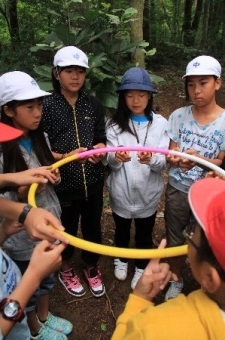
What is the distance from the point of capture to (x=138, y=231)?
330cm

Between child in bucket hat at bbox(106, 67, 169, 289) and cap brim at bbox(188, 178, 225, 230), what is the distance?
1387 millimetres

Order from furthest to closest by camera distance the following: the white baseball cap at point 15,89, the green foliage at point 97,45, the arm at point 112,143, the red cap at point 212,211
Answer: the green foliage at point 97,45
the arm at point 112,143
the white baseball cap at point 15,89
the red cap at point 212,211

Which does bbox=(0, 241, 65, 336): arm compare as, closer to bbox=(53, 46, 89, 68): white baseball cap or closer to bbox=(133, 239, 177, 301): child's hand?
bbox=(133, 239, 177, 301): child's hand

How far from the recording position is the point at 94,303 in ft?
10.4

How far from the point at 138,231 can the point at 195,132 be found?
1.17 metres

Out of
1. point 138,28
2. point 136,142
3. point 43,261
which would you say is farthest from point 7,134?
point 138,28

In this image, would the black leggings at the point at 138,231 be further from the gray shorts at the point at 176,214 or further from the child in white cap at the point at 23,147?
the child in white cap at the point at 23,147

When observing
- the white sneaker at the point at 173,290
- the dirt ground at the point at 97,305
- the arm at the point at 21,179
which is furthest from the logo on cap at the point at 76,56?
the white sneaker at the point at 173,290

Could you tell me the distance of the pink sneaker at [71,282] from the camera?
3.21 m

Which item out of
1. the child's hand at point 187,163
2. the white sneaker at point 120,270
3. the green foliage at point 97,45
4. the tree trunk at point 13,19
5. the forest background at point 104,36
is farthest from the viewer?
the tree trunk at point 13,19

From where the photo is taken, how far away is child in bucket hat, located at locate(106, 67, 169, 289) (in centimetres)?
279

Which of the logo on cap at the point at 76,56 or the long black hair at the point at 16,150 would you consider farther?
the logo on cap at the point at 76,56

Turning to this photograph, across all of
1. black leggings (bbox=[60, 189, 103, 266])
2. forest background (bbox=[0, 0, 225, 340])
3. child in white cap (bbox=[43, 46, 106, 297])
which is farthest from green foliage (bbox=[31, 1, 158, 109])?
black leggings (bbox=[60, 189, 103, 266])

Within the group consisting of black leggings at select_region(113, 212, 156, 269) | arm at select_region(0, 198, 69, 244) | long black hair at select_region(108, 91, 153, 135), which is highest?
long black hair at select_region(108, 91, 153, 135)
